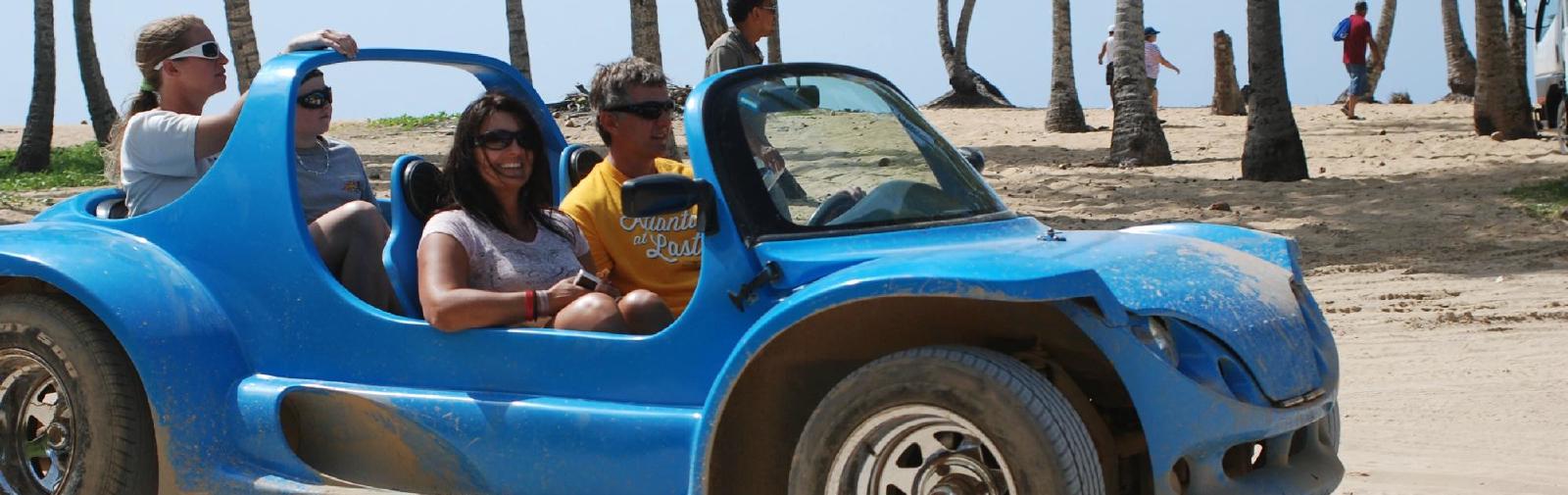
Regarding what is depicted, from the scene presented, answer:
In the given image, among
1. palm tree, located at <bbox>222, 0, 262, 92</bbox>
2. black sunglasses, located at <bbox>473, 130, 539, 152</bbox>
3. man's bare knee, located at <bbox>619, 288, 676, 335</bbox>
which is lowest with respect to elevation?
man's bare knee, located at <bbox>619, 288, 676, 335</bbox>

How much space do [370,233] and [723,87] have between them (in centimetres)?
114

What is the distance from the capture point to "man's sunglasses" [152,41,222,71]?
16.9 ft

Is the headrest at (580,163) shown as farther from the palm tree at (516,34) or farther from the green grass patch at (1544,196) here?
the palm tree at (516,34)

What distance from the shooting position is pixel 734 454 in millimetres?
3857

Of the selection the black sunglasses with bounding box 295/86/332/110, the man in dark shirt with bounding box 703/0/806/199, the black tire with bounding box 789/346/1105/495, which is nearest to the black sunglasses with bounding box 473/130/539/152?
the black sunglasses with bounding box 295/86/332/110

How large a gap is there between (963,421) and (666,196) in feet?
2.76

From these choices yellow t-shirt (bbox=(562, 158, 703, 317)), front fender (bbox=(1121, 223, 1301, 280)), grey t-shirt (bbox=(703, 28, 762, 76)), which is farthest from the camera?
grey t-shirt (bbox=(703, 28, 762, 76))

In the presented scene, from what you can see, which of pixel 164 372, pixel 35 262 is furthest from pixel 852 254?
pixel 35 262

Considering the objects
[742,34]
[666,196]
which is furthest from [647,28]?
[666,196]

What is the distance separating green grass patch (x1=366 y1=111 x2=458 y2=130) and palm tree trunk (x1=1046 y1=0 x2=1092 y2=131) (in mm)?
7858

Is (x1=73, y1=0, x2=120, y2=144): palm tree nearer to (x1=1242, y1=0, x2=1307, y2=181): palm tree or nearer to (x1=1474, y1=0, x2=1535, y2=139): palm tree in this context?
(x1=1242, y1=0, x2=1307, y2=181): palm tree

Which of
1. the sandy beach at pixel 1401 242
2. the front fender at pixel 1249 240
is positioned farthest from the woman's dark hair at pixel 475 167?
the sandy beach at pixel 1401 242

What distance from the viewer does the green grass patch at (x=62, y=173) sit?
1712 centimetres

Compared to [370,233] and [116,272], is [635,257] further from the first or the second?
[116,272]
